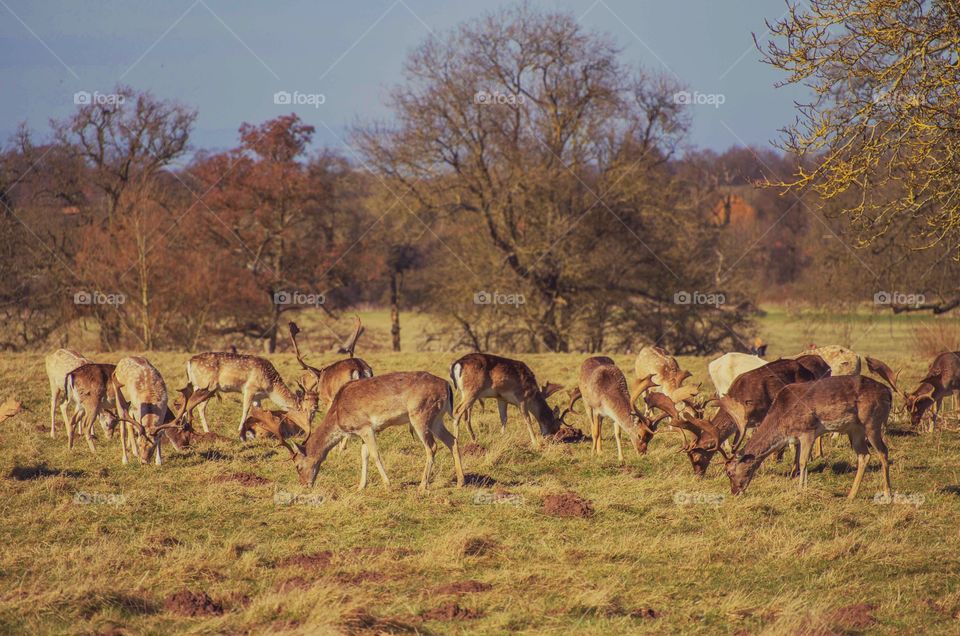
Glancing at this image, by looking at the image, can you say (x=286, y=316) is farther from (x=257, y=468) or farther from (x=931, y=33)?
(x=931, y=33)

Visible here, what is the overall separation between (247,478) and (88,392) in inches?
123

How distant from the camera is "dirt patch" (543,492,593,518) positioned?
9805 mm

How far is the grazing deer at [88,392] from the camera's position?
12914 mm

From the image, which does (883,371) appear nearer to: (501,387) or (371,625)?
(501,387)

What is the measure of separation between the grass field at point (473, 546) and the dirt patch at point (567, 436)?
2.08 feet

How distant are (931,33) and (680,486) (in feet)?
18.5

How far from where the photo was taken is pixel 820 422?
33.8 feet

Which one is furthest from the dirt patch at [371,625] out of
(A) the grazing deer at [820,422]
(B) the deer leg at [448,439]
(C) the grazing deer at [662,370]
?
(C) the grazing deer at [662,370]

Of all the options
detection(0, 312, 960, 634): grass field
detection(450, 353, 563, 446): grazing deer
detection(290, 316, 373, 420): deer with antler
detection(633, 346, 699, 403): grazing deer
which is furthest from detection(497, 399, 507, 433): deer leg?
detection(633, 346, 699, 403): grazing deer

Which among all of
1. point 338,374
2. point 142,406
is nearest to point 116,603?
point 142,406

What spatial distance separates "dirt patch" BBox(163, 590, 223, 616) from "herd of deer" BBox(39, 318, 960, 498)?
360 cm

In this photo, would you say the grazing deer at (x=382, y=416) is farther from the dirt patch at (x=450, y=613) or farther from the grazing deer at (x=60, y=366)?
the grazing deer at (x=60, y=366)

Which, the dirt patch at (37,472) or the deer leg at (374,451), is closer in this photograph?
the deer leg at (374,451)

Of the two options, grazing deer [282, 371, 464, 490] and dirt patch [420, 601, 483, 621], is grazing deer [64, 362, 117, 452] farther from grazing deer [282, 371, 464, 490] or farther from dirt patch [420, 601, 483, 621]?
dirt patch [420, 601, 483, 621]
